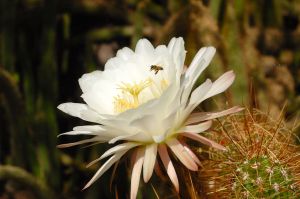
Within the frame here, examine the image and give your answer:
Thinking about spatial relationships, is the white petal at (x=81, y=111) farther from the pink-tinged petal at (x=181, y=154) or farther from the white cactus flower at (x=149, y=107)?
the pink-tinged petal at (x=181, y=154)

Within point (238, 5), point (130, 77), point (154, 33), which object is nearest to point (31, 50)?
point (154, 33)

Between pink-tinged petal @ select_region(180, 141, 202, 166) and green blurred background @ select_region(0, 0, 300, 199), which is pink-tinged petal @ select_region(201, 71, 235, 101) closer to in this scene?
pink-tinged petal @ select_region(180, 141, 202, 166)

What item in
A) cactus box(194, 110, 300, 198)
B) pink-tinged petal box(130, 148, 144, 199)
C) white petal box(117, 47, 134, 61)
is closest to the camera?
pink-tinged petal box(130, 148, 144, 199)

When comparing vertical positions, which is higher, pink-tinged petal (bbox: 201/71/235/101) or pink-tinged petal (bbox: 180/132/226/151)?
pink-tinged petal (bbox: 201/71/235/101)

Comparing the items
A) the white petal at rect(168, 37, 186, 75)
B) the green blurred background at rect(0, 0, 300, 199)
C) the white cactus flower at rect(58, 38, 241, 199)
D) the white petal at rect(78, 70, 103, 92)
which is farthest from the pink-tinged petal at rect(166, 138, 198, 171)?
the green blurred background at rect(0, 0, 300, 199)

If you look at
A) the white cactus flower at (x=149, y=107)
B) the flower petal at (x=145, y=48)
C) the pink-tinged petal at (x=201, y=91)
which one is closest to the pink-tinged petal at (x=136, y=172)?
the white cactus flower at (x=149, y=107)

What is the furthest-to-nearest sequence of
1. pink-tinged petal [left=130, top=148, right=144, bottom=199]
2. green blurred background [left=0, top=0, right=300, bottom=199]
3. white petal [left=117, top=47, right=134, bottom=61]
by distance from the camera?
green blurred background [left=0, top=0, right=300, bottom=199] → white petal [left=117, top=47, right=134, bottom=61] → pink-tinged petal [left=130, top=148, right=144, bottom=199]

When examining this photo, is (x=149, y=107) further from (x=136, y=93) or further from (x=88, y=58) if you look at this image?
(x=88, y=58)
